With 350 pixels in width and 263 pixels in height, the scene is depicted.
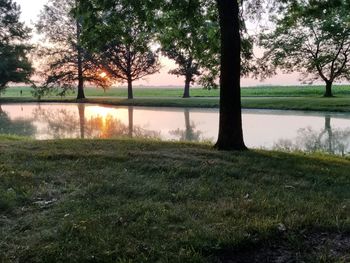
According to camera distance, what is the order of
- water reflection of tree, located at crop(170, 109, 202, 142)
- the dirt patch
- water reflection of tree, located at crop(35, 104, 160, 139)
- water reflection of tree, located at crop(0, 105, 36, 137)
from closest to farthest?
the dirt patch
water reflection of tree, located at crop(170, 109, 202, 142)
water reflection of tree, located at crop(35, 104, 160, 139)
water reflection of tree, located at crop(0, 105, 36, 137)

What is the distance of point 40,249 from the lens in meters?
3.97

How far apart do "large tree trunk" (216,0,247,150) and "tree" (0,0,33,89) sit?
35.7 m

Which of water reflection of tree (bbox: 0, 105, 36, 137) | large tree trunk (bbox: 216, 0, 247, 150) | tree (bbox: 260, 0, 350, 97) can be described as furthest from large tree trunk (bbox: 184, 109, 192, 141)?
tree (bbox: 260, 0, 350, 97)

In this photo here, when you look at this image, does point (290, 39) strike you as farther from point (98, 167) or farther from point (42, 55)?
point (98, 167)

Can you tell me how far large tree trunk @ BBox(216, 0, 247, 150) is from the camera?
947 cm

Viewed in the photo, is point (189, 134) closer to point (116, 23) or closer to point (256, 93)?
point (116, 23)

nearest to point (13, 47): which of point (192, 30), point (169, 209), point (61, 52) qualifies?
point (61, 52)

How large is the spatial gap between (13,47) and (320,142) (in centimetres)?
3676

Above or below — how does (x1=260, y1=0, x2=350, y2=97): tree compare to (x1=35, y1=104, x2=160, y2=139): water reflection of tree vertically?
above

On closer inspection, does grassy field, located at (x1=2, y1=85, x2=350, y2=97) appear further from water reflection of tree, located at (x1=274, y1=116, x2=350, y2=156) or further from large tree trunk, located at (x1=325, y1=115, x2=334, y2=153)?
water reflection of tree, located at (x1=274, y1=116, x2=350, y2=156)

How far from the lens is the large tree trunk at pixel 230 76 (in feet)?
31.1

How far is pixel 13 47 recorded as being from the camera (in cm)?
4281

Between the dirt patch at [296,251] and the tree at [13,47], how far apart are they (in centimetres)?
4080

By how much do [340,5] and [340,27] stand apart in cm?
→ 2636
